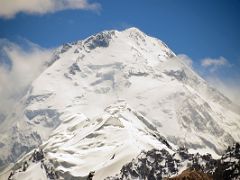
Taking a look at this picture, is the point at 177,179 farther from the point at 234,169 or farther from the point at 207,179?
the point at 234,169

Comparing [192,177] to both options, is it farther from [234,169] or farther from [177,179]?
[234,169]

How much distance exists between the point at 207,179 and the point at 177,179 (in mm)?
16180

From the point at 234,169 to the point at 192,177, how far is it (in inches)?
1070

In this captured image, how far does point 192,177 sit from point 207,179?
8.00 m

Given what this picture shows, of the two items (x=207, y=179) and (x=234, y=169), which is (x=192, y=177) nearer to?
(x=207, y=179)

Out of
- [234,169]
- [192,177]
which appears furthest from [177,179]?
[234,169]

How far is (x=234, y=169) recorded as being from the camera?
650 ft

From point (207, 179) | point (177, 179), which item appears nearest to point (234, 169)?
point (207, 179)

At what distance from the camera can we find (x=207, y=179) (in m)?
182

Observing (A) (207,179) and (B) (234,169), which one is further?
(B) (234,169)

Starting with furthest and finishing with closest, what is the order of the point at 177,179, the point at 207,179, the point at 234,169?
the point at 234,169 → the point at 207,179 → the point at 177,179

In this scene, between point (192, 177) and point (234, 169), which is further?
point (234, 169)

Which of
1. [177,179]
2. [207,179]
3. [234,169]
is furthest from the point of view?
[234,169]

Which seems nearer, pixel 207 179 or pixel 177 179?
pixel 177 179
